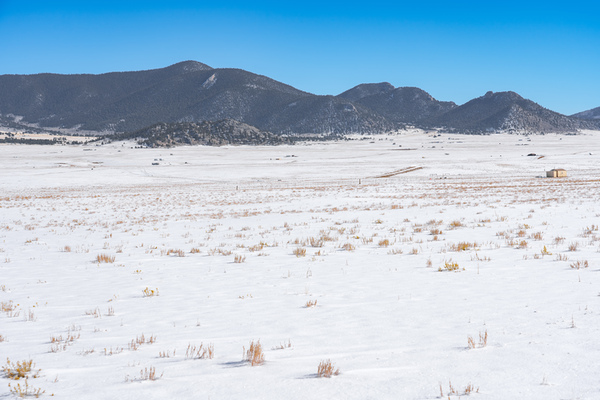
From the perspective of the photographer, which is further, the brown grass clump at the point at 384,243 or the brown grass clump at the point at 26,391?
the brown grass clump at the point at 384,243

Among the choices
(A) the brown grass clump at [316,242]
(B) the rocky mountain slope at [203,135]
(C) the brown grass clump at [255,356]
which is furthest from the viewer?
(B) the rocky mountain slope at [203,135]

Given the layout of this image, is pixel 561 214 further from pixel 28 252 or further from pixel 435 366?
pixel 28 252

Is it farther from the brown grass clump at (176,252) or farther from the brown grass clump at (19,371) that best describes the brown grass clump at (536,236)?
the brown grass clump at (19,371)

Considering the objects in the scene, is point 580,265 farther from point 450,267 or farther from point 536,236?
point 536,236

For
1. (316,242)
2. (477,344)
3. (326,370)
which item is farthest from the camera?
(316,242)

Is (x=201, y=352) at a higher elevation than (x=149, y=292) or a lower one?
higher

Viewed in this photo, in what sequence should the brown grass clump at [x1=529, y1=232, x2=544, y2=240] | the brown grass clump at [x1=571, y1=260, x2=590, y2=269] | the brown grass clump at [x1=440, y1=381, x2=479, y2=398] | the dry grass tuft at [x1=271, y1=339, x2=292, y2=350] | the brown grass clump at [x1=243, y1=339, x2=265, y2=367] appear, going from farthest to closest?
1. the brown grass clump at [x1=529, y1=232, x2=544, y2=240]
2. the brown grass clump at [x1=571, y1=260, x2=590, y2=269]
3. the dry grass tuft at [x1=271, y1=339, x2=292, y2=350]
4. the brown grass clump at [x1=243, y1=339, x2=265, y2=367]
5. the brown grass clump at [x1=440, y1=381, x2=479, y2=398]

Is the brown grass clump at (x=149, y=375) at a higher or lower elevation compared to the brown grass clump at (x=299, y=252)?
higher

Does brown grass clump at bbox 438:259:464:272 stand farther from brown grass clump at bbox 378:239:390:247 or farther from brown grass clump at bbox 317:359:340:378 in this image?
brown grass clump at bbox 317:359:340:378

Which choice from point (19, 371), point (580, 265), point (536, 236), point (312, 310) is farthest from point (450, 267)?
point (19, 371)

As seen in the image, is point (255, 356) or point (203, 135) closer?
point (255, 356)

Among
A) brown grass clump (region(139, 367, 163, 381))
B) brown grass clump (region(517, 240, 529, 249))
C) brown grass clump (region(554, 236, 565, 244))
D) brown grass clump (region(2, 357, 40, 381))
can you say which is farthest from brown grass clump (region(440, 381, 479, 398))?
brown grass clump (region(554, 236, 565, 244))

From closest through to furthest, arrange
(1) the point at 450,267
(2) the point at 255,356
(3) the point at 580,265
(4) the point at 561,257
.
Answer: (2) the point at 255,356 → (3) the point at 580,265 → (1) the point at 450,267 → (4) the point at 561,257

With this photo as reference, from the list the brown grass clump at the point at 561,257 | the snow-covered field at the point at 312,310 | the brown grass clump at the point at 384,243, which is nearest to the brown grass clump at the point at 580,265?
the snow-covered field at the point at 312,310
